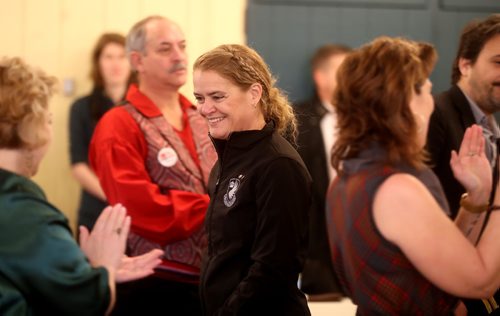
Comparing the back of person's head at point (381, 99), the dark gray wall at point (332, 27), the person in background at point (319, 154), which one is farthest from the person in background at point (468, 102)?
the dark gray wall at point (332, 27)

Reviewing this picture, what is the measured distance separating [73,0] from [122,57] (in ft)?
1.71

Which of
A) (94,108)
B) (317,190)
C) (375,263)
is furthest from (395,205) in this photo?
(94,108)

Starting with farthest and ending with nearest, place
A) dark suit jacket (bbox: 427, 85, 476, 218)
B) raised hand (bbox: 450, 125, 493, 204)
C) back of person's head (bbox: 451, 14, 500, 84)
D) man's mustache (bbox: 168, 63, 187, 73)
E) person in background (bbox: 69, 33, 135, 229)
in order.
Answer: person in background (bbox: 69, 33, 135, 229), man's mustache (bbox: 168, 63, 187, 73), back of person's head (bbox: 451, 14, 500, 84), dark suit jacket (bbox: 427, 85, 476, 218), raised hand (bbox: 450, 125, 493, 204)

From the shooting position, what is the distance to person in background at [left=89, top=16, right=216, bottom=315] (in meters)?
2.71

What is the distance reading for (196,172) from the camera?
281 cm

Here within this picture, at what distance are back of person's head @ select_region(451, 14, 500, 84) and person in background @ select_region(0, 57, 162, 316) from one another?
1.36m

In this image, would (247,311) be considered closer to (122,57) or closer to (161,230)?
(161,230)

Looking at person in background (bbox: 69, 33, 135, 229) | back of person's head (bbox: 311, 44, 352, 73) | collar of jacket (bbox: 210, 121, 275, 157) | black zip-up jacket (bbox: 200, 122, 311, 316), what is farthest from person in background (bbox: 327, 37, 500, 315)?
back of person's head (bbox: 311, 44, 352, 73)

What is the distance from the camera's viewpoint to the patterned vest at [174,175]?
8.99 ft

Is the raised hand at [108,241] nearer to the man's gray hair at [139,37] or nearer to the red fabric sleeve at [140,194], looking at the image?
the red fabric sleeve at [140,194]

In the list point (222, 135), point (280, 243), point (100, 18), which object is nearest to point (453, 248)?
point (280, 243)

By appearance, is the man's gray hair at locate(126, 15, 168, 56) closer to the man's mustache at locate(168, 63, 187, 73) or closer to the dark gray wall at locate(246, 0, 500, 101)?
the man's mustache at locate(168, 63, 187, 73)

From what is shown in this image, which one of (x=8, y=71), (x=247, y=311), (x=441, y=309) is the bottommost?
(x=247, y=311)

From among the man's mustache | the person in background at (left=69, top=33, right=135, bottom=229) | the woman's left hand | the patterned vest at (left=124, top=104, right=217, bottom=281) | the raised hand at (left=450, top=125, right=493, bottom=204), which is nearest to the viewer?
the raised hand at (left=450, top=125, right=493, bottom=204)
